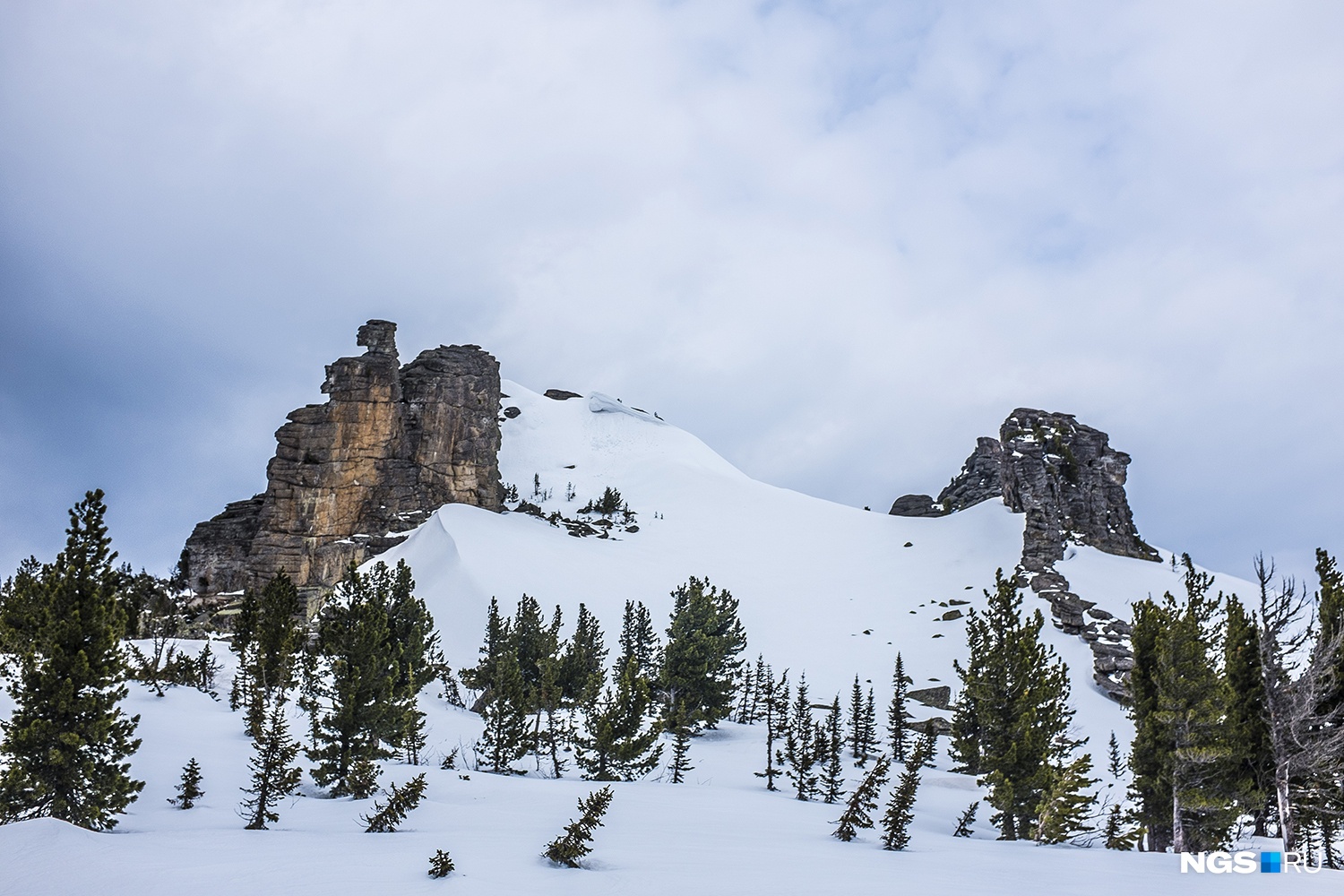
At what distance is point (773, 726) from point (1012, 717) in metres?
18.2

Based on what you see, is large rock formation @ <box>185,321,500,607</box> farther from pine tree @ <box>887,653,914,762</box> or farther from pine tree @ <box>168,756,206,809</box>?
pine tree @ <box>168,756,206,809</box>

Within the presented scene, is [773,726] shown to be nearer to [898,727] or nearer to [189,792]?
[898,727]

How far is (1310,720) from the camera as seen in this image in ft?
61.6

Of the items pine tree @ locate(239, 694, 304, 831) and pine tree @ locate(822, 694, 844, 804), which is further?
pine tree @ locate(822, 694, 844, 804)

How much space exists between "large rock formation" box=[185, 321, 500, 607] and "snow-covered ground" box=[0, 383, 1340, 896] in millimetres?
4703

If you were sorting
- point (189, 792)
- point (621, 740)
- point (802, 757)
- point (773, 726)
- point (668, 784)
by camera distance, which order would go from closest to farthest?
point (189, 792) < point (802, 757) < point (668, 784) < point (621, 740) < point (773, 726)

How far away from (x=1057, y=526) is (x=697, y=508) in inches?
1522

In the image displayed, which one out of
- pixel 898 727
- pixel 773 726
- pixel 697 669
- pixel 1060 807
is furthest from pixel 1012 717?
pixel 773 726

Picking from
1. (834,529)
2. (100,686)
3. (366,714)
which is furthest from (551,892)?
(834,529)

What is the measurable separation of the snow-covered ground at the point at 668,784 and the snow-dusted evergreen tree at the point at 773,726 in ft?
2.60

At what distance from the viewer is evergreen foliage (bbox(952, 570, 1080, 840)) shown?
72.0 ft

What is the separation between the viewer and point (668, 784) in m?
27.9

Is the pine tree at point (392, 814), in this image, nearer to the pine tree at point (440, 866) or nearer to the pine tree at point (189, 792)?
A: the pine tree at point (440, 866)

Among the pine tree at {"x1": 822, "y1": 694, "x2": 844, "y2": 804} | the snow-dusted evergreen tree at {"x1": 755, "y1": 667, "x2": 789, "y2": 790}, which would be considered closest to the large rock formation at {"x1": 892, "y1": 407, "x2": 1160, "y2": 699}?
the snow-dusted evergreen tree at {"x1": 755, "y1": 667, "x2": 789, "y2": 790}
